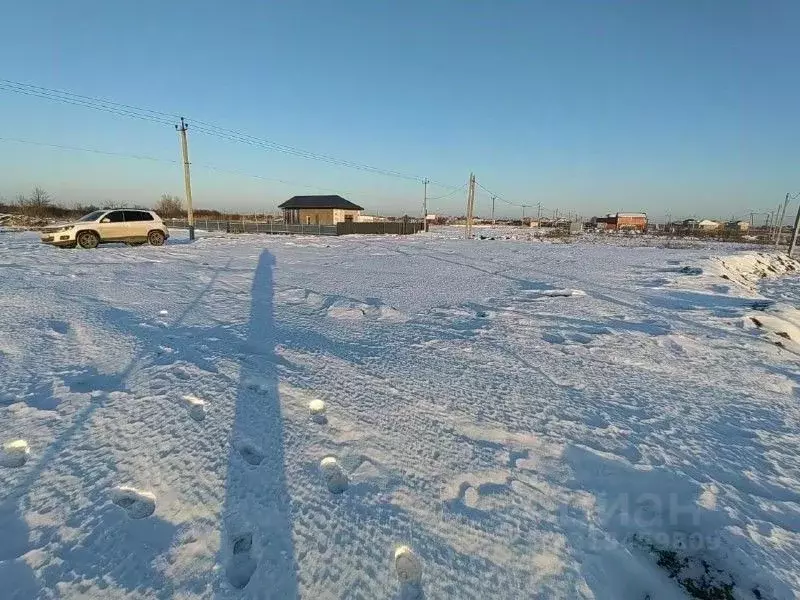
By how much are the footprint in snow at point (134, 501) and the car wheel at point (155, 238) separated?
58.6 feet

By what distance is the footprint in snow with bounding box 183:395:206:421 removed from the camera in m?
2.99

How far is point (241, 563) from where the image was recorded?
1818 millimetres

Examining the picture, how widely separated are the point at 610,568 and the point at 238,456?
2.25 metres

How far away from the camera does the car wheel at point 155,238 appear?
1689 centimetres

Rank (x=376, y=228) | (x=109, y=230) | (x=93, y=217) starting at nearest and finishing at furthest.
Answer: (x=93, y=217) → (x=109, y=230) → (x=376, y=228)

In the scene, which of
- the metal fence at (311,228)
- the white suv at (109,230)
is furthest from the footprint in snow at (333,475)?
the metal fence at (311,228)

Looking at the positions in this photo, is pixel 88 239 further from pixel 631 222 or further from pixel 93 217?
pixel 631 222

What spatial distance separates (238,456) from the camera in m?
2.56

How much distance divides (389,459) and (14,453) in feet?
7.89

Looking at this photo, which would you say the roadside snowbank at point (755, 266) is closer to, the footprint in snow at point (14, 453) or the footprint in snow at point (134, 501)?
the footprint in snow at point (134, 501)

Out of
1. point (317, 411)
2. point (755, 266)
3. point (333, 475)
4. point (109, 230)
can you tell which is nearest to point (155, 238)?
point (109, 230)

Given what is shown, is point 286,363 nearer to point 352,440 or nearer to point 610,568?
point 352,440

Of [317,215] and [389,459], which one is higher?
[317,215]

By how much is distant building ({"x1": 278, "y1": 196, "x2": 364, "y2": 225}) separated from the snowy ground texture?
46590mm
